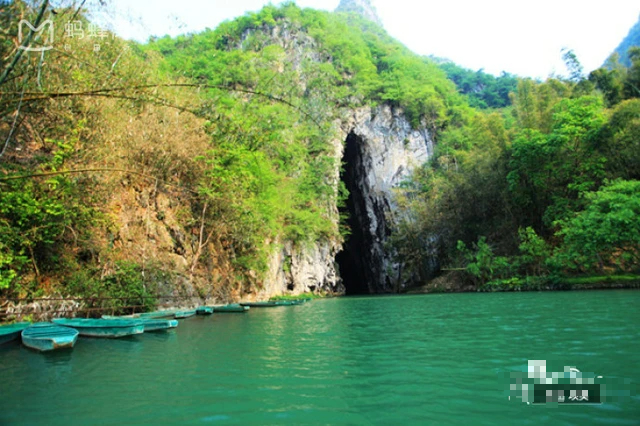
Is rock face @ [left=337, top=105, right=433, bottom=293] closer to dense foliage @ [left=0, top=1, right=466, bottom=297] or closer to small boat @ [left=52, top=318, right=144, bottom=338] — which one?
dense foliage @ [left=0, top=1, right=466, bottom=297]

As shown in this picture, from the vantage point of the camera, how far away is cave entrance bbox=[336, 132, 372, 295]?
34.8 m

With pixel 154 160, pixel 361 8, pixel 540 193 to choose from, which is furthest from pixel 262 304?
pixel 361 8

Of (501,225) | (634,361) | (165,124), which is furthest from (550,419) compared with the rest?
(501,225)

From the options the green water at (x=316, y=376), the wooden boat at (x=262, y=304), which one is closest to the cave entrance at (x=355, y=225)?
the wooden boat at (x=262, y=304)

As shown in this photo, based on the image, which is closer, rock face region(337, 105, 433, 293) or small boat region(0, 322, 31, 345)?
small boat region(0, 322, 31, 345)

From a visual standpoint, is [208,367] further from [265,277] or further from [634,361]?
[265,277]

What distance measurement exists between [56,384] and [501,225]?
83.0 ft

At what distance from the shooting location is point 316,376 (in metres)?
3.79

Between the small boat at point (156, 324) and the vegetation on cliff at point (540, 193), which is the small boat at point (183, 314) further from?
the vegetation on cliff at point (540, 193)

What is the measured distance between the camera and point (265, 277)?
20.2 meters

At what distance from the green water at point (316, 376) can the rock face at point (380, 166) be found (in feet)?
84.5

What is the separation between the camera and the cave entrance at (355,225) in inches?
1371

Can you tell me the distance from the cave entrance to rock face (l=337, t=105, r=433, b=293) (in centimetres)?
9

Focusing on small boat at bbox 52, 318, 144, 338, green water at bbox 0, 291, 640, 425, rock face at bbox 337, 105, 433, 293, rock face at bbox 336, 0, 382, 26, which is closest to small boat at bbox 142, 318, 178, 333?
small boat at bbox 52, 318, 144, 338
